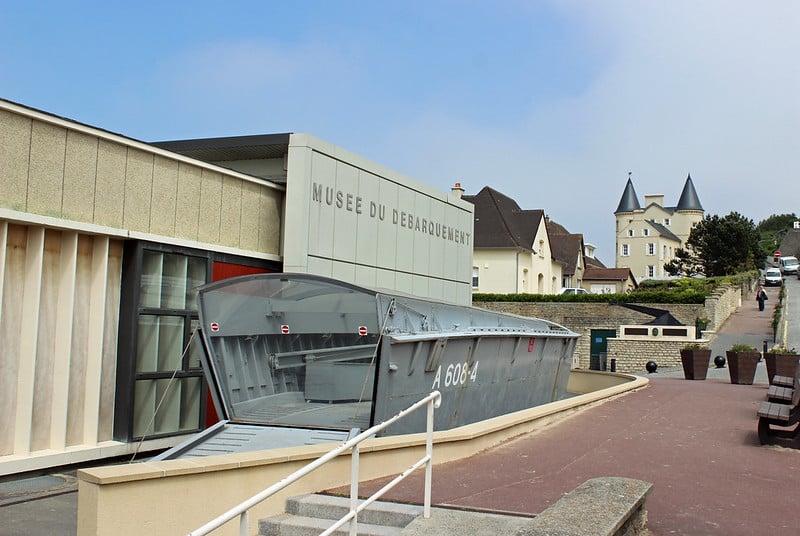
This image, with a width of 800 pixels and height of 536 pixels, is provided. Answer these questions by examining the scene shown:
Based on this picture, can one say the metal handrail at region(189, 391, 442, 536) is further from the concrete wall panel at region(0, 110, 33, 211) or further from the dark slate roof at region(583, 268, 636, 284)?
the dark slate roof at region(583, 268, 636, 284)

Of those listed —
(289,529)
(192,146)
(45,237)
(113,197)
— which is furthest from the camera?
(192,146)

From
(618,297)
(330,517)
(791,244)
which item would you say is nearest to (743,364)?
(330,517)

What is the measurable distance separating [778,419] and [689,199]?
112m

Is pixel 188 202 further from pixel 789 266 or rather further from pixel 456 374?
pixel 789 266

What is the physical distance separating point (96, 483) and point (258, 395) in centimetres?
452

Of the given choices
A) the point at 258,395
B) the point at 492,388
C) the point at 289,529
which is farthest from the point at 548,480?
the point at 492,388

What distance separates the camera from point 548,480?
7887mm

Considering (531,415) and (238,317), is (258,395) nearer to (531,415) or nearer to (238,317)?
(238,317)

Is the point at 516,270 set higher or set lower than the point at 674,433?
higher

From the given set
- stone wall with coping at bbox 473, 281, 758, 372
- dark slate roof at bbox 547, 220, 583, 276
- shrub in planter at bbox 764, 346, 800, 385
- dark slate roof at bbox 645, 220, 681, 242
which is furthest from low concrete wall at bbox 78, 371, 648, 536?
dark slate roof at bbox 645, 220, 681, 242

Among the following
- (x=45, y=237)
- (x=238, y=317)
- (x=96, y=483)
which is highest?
(x=45, y=237)

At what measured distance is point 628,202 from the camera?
11188 cm

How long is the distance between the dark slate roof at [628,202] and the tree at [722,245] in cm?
2675

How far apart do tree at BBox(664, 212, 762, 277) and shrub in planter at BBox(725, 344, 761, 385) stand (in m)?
64.7
